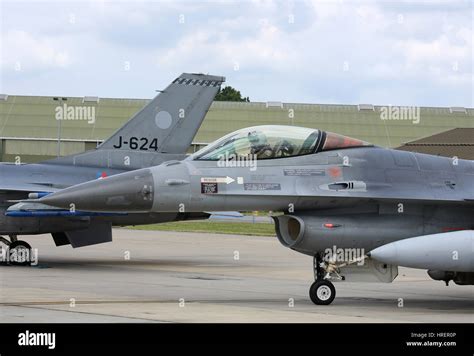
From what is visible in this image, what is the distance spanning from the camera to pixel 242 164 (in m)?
13.8

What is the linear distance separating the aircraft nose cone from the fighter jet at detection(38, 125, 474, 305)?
13mm

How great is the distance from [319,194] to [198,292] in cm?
354

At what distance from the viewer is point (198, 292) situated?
16359 mm

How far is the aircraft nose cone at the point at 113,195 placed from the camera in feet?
43.7

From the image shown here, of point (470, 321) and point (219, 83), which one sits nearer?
point (470, 321)

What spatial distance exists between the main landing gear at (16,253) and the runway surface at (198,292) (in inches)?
18.6

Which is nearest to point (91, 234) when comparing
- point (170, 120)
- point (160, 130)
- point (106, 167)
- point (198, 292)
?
point (106, 167)

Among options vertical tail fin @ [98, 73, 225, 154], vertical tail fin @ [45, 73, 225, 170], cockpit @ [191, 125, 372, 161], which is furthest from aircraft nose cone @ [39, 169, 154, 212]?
vertical tail fin @ [98, 73, 225, 154]

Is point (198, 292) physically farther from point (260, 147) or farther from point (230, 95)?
point (230, 95)

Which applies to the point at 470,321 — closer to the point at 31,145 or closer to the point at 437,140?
the point at 437,140

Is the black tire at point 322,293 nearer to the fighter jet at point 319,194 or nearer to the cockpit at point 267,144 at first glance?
the fighter jet at point 319,194

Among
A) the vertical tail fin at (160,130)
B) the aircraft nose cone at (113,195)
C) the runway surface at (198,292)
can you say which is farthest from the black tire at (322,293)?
the vertical tail fin at (160,130)

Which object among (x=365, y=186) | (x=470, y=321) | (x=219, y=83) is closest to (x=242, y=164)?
(x=365, y=186)
